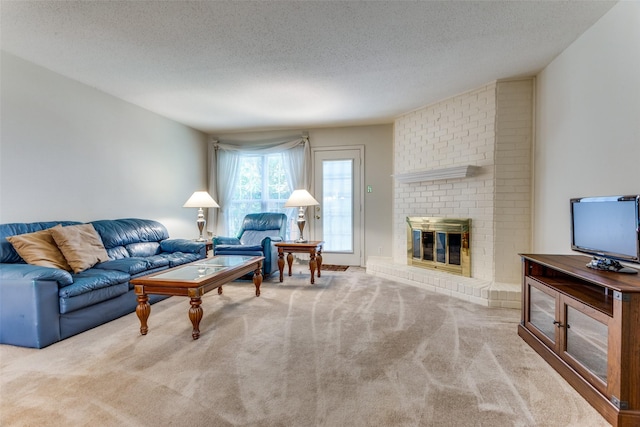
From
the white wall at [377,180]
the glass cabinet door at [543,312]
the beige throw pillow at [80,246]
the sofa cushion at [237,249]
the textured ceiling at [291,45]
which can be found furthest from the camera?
the white wall at [377,180]

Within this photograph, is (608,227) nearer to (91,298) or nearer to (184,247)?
(91,298)

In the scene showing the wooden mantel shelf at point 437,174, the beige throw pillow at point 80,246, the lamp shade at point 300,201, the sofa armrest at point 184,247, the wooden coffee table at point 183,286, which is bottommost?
the wooden coffee table at point 183,286

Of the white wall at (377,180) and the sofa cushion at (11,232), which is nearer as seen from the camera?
the sofa cushion at (11,232)

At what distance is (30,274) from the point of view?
2248mm

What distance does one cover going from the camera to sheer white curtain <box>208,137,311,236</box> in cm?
547

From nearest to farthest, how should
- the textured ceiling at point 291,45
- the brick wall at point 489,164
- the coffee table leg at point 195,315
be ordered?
1. the textured ceiling at point 291,45
2. the coffee table leg at point 195,315
3. the brick wall at point 489,164

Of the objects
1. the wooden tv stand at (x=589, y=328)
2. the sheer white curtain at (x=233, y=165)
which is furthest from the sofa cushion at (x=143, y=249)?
the wooden tv stand at (x=589, y=328)

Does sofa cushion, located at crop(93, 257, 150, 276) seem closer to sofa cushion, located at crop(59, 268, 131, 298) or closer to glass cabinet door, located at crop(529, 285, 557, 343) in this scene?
sofa cushion, located at crop(59, 268, 131, 298)

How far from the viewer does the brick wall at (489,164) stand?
339 centimetres

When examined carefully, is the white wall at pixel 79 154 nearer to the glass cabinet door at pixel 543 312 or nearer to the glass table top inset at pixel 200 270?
the glass table top inset at pixel 200 270

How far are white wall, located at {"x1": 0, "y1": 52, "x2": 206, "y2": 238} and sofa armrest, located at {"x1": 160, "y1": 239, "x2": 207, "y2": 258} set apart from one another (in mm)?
683

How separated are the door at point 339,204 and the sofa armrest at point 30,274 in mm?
3727

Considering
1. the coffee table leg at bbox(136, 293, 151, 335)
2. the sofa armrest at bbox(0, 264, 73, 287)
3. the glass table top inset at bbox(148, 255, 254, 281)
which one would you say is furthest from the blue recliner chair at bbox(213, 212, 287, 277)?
the sofa armrest at bbox(0, 264, 73, 287)

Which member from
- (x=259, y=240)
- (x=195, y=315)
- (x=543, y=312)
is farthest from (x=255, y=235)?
(x=543, y=312)
